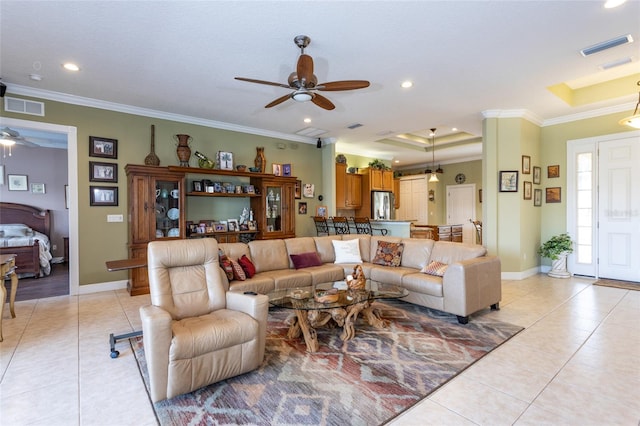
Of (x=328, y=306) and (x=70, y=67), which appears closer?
(x=328, y=306)

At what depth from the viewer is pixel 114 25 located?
9.27 ft

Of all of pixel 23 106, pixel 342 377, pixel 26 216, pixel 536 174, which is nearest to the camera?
pixel 342 377

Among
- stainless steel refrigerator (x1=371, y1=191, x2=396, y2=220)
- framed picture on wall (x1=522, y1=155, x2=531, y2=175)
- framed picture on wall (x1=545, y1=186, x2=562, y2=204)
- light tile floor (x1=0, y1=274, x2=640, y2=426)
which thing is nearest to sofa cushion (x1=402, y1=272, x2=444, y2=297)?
light tile floor (x1=0, y1=274, x2=640, y2=426)

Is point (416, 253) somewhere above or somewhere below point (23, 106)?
below

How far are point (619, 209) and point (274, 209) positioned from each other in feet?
19.9

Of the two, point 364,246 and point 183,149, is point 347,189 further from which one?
point 183,149

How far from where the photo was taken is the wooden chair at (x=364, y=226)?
6.23 meters

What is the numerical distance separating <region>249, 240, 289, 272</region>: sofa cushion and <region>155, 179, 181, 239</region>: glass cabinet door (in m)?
1.68

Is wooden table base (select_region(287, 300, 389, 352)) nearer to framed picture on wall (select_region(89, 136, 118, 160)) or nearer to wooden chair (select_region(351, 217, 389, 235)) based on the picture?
wooden chair (select_region(351, 217, 389, 235))

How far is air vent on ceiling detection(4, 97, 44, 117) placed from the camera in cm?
416

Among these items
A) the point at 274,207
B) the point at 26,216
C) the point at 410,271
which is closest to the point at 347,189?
the point at 274,207

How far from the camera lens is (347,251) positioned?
4.86 meters

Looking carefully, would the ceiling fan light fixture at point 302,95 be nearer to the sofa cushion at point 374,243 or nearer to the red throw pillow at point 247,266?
the red throw pillow at point 247,266

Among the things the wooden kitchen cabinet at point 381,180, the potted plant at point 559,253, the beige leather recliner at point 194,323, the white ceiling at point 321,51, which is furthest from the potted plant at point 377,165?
the beige leather recliner at point 194,323
